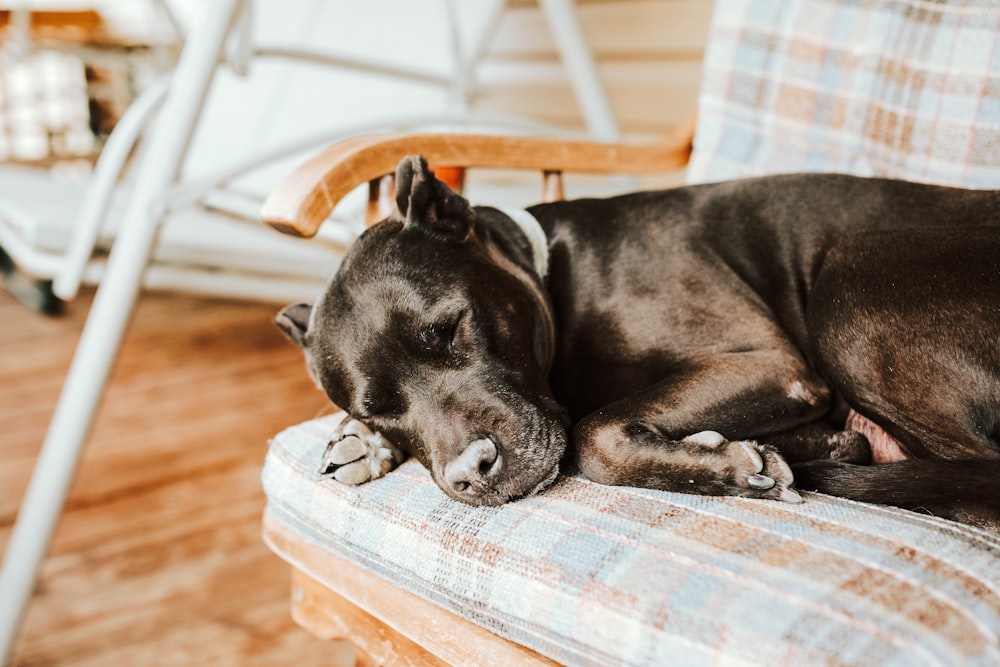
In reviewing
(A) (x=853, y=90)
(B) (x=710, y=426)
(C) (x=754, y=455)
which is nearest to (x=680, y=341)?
(B) (x=710, y=426)

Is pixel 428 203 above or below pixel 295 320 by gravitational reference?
above

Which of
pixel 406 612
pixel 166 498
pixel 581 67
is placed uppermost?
pixel 581 67

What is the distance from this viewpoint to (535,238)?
1.65 m

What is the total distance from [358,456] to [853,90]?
4.85ft

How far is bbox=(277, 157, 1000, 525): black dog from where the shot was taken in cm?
125

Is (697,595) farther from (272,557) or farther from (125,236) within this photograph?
(272,557)

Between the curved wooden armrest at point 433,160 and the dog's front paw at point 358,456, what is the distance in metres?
0.35

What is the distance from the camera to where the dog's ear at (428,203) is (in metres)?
1.43

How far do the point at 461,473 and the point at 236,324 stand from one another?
3.52 metres

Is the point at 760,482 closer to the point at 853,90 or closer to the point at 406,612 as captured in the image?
the point at 406,612

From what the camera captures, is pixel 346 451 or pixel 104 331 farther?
pixel 104 331

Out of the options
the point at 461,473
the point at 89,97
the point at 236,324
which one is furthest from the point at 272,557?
the point at 89,97

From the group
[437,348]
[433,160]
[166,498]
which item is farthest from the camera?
[166,498]

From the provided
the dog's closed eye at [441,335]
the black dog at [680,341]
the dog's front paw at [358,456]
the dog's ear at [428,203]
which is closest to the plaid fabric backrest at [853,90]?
the black dog at [680,341]
